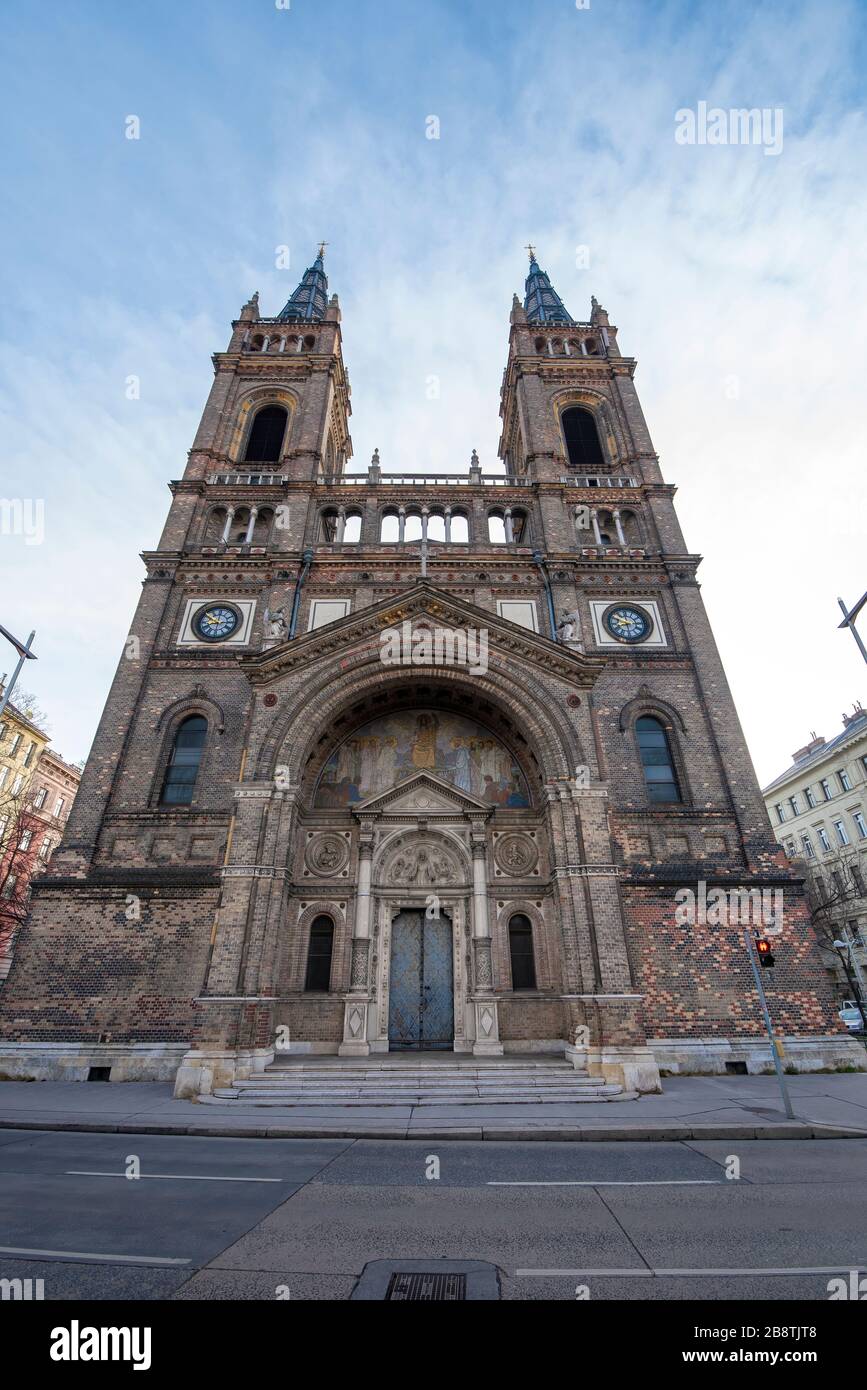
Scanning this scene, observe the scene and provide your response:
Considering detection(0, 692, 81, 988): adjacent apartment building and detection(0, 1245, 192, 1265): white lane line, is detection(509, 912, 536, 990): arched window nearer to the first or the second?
detection(0, 1245, 192, 1265): white lane line

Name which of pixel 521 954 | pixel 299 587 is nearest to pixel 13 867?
pixel 299 587

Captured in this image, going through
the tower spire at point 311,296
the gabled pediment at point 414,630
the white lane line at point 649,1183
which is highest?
the tower spire at point 311,296

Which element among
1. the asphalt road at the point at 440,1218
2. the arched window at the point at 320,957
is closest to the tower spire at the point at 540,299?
the arched window at the point at 320,957

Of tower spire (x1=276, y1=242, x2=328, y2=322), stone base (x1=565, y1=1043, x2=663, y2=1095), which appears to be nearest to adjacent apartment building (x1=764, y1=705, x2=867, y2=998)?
stone base (x1=565, y1=1043, x2=663, y2=1095)

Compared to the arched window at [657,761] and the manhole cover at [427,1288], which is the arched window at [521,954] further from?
the manhole cover at [427,1288]

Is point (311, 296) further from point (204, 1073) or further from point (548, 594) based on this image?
point (204, 1073)

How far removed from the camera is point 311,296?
39000 mm

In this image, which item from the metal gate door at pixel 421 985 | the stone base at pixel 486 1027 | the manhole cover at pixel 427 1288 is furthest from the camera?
the metal gate door at pixel 421 985

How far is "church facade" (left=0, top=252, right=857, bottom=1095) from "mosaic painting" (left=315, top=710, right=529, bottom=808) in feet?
0.32

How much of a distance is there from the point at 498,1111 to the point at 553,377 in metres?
30.9

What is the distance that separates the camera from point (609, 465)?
92.8ft

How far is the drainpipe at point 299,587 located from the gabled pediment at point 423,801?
6.65 meters

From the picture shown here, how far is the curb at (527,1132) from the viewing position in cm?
988
